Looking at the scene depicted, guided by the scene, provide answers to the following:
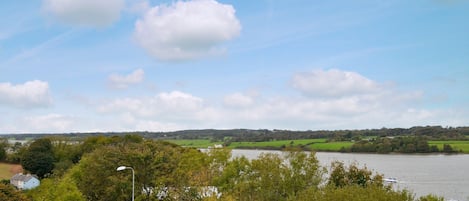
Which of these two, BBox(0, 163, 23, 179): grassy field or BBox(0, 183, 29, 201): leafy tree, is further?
BBox(0, 163, 23, 179): grassy field

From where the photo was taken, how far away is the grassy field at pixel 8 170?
66.0m

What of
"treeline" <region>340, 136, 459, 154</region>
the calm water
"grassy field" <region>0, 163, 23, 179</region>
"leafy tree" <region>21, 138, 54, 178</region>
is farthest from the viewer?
"treeline" <region>340, 136, 459, 154</region>

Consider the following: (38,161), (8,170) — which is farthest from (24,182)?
(8,170)

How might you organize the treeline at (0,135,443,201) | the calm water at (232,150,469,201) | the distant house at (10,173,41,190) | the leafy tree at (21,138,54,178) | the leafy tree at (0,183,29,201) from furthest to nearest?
the leafy tree at (21,138,54,178) < the distant house at (10,173,41,190) < the calm water at (232,150,469,201) < the treeline at (0,135,443,201) < the leafy tree at (0,183,29,201)

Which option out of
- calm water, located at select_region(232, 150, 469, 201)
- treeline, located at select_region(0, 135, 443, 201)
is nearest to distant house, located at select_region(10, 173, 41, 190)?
treeline, located at select_region(0, 135, 443, 201)

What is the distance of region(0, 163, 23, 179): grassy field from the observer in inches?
2599

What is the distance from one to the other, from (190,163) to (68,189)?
11.6 m

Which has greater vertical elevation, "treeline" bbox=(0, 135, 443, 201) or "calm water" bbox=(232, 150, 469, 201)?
"treeline" bbox=(0, 135, 443, 201)

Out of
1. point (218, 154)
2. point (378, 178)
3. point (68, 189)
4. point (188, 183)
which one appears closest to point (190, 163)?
point (218, 154)

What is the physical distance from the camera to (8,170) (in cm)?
7156

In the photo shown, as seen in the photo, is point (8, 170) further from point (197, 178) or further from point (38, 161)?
point (197, 178)

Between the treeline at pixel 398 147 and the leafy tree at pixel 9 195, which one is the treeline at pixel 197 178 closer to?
the leafy tree at pixel 9 195

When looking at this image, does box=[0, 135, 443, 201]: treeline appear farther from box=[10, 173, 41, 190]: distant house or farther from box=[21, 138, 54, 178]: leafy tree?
box=[21, 138, 54, 178]: leafy tree

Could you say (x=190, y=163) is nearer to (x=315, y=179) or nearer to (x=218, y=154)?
(x=218, y=154)
